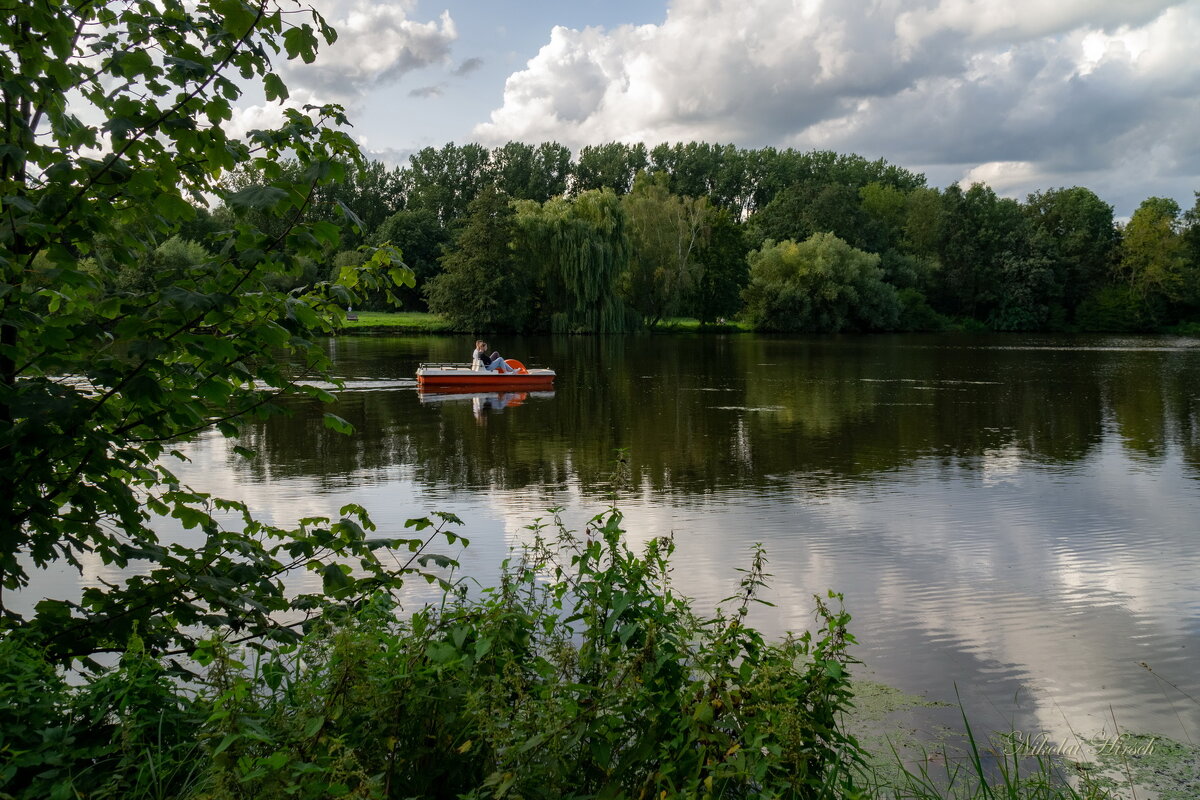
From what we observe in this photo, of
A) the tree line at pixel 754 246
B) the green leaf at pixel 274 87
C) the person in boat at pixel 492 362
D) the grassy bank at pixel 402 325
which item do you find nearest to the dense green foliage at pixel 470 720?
the green leaf at pixel 274 87

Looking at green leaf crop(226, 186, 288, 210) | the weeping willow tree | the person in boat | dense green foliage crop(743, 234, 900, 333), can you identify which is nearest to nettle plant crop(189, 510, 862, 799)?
green leaf crop(226, 186, 288, 210)

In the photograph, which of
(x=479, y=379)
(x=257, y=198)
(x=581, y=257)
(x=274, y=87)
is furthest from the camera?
(x=581, y=257)

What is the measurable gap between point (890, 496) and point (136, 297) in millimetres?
9746

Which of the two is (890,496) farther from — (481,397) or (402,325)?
(402,325)

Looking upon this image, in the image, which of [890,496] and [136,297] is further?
[890,496]

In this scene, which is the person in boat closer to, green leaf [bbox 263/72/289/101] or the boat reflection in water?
the boat reflection in water

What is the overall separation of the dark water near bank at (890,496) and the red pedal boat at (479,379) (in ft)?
1.86

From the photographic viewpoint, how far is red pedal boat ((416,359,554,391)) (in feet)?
78.7

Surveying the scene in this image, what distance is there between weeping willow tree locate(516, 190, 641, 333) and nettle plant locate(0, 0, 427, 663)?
48.0m

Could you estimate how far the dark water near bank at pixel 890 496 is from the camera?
636 centimetres

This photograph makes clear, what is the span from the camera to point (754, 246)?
2859 inches

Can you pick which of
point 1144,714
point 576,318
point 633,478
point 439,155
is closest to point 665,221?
point 576,318

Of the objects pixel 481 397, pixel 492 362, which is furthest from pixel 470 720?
pixel 492 362

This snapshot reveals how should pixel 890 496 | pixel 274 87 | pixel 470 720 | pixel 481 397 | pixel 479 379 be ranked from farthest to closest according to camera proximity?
pixel 479 379, pixel 481 397, pixel 890 496, pixel 274 87, pixel 470 720
